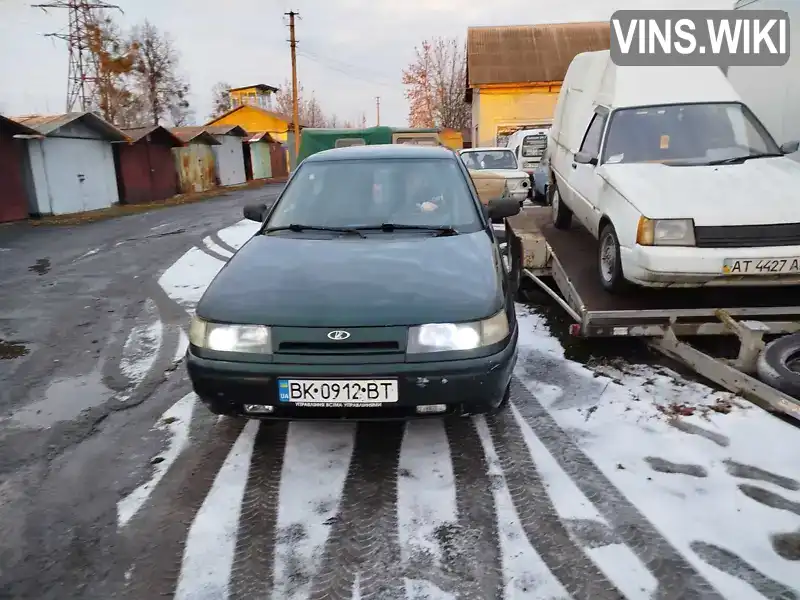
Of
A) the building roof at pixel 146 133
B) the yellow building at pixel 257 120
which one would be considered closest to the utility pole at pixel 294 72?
the building roof at pixel 146 133

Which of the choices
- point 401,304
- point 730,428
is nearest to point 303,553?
point 401,304

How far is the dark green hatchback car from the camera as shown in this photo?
112 inches

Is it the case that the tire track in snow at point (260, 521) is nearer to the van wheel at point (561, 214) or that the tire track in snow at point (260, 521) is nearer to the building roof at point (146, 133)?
the van wheel at point (561, 214)

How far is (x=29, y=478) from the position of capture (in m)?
3.27

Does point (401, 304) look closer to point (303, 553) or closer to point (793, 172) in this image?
point (303, 553)

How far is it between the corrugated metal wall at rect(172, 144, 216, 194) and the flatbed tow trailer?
2700cm

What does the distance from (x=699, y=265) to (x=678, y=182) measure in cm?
78

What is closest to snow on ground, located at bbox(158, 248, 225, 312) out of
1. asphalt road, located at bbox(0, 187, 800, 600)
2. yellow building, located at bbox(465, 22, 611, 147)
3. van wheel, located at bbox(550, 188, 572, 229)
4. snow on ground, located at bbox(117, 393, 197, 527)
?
asphalt road, located at bbox(0, 187, 800, 600)

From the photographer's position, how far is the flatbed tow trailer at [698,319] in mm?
3781

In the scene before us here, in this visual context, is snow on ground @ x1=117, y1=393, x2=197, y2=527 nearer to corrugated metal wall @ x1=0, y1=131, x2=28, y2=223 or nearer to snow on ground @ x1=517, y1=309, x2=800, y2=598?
snow on ground @ x1=517, y1=309, x2=800, y2=598

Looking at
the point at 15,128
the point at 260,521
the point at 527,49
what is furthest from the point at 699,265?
the point at 527,49

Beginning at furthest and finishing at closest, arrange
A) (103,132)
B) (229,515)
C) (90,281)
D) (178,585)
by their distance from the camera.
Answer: (103,132) < (90,281) < (229,515) < (178,585)

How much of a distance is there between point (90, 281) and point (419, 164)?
20.4ft

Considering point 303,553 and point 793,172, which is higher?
point 793,172
